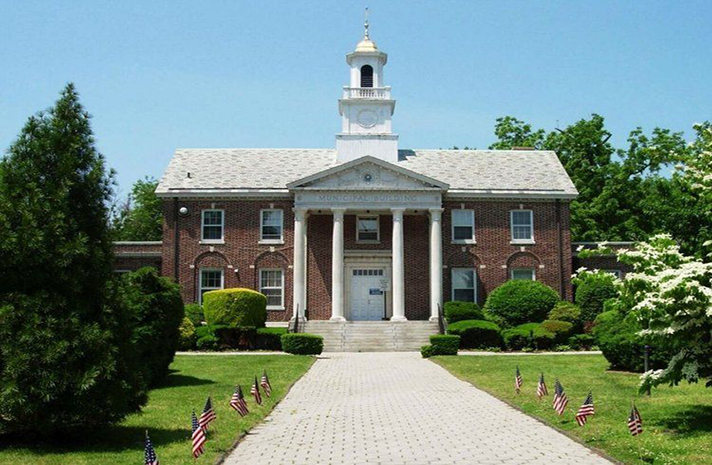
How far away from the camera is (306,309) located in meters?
38.0

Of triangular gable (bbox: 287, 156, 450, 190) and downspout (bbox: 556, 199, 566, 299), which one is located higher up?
triangular gable (bbox: 287, 156, 450, 190)

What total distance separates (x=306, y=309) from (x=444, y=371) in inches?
605

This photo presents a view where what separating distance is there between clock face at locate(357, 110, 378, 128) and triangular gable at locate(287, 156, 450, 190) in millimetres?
5084

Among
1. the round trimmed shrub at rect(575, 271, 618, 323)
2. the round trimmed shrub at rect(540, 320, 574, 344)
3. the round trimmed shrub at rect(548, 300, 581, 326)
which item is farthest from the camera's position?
the round trimmed shrub at rect(575, 271, 618, 323)

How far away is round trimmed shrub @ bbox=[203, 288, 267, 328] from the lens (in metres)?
33.2

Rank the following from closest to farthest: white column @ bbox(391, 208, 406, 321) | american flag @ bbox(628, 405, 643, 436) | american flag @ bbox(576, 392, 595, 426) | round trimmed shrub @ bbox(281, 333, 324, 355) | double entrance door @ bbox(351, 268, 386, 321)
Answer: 1. american flag @ bbox(628, 405, 643, 436)
2. american flag @ bbox(576, 392, 595, 426)
3. round trimmed shrub @ bbox(281, 333, 324, 355)
4. white column @ bbox(391, 208, 406, 321)
5. double entrance door @ bbox(351, 268, 386, 321)

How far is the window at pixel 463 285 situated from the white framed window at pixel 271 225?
8831 millimetres

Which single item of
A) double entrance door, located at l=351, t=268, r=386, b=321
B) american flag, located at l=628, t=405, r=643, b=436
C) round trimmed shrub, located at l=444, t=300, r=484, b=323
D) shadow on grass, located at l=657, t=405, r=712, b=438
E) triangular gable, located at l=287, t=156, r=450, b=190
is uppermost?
triangular gable, located at l=287, t=156, r=450, b=190

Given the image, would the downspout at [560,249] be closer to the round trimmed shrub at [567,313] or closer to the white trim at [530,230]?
the white trim at [530,230]

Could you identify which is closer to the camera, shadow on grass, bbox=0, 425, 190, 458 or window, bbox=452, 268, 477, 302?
shadow on grass, bbox=0, 425, 190, 458

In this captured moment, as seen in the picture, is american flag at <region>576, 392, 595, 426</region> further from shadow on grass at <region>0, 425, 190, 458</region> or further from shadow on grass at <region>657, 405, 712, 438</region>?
shadow on grass at <region>0, 425, 190, 458</region>

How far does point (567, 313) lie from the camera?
34656 millimetres

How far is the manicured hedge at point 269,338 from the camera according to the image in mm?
32406

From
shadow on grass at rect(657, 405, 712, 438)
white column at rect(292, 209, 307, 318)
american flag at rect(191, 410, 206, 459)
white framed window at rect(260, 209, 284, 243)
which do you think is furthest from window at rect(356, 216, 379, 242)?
american flag at rect(191, 410, 206, 459)
